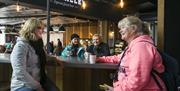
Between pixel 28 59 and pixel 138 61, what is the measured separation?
1175 mm

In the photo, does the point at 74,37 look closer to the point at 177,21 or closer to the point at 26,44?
the point at 177,21

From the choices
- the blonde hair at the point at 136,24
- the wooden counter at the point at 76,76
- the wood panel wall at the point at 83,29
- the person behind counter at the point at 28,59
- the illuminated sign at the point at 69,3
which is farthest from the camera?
the wood panel wall at the point at 83,29

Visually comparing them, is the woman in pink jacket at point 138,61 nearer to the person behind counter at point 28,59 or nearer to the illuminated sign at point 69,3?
the person behind counter at point 28,59

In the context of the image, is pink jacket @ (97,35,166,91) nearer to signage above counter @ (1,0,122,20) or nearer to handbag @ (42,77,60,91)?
handbag @ (42,77,60,91)

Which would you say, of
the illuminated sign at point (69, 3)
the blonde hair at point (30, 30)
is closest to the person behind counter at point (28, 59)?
the blonde hair at point (30, 30)

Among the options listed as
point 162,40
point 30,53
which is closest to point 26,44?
point 30,53

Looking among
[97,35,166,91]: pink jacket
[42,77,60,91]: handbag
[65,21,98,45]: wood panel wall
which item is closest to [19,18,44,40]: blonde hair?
[42,77,60,91]: handbag

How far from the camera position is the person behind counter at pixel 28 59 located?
11.1 feet

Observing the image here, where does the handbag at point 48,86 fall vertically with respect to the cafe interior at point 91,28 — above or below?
below

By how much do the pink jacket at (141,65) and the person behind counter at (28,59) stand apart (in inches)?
38.4

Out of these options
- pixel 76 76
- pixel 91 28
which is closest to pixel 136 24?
pixel 76 76

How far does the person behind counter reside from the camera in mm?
3389

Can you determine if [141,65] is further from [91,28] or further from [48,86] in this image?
[91,28]

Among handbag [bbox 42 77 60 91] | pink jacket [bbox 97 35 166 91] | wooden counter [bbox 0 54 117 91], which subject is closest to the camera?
pink jacket [bbox 97 35 166 91]
